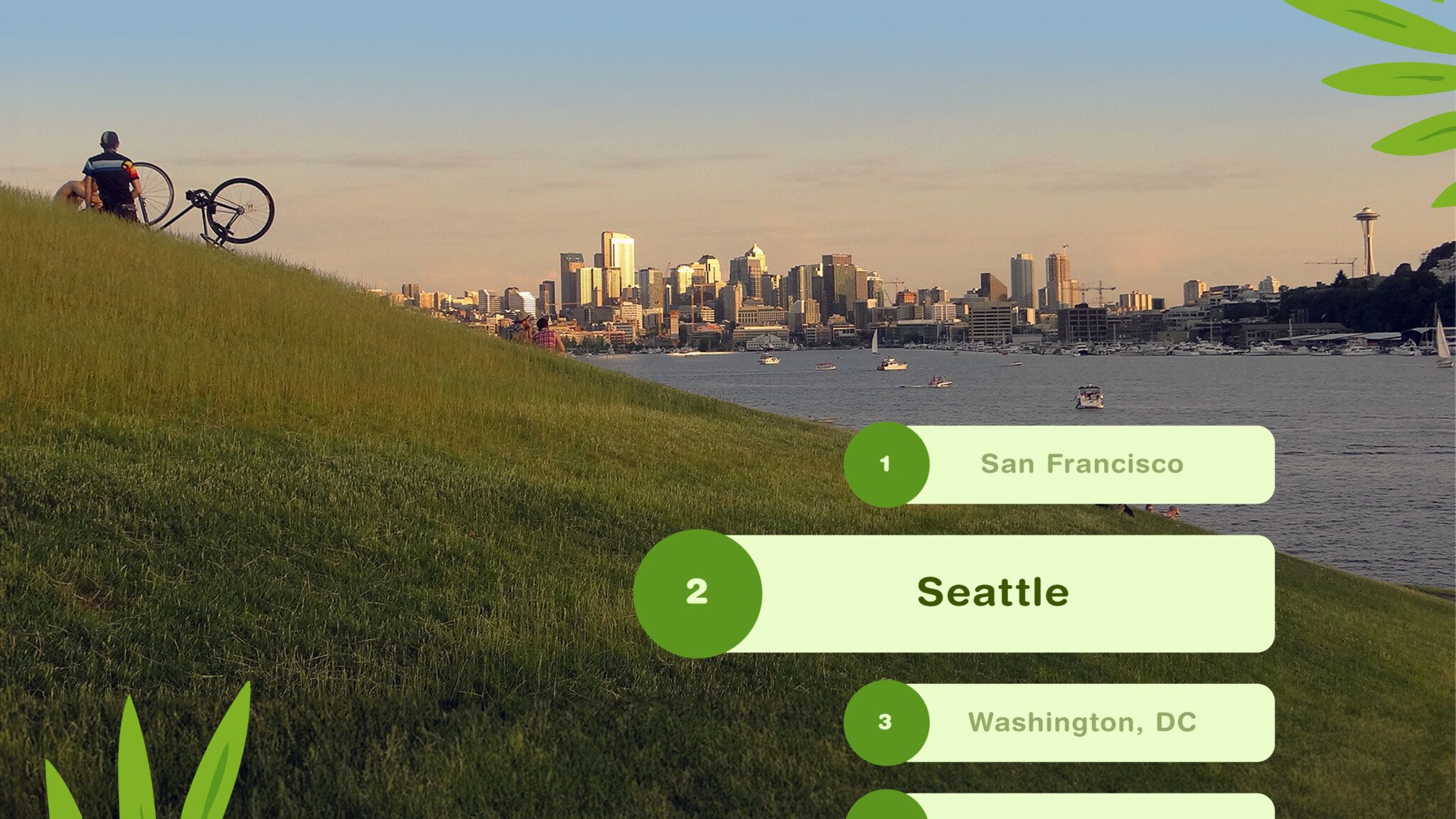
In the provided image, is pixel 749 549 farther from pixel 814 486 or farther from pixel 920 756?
pixel 814 486

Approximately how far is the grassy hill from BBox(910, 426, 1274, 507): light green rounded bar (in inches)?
75.0

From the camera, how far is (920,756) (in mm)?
6094

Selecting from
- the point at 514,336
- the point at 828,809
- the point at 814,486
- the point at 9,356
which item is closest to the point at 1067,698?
the point at 828,809

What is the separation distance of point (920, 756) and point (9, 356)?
37.7ft

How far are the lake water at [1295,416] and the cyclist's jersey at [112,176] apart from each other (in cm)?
1179

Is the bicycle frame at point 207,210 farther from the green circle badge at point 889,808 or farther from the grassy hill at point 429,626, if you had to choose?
the green circle badge at point 889,808

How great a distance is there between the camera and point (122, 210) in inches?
859

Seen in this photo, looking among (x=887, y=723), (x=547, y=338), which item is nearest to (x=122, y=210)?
(x=547, y=338)

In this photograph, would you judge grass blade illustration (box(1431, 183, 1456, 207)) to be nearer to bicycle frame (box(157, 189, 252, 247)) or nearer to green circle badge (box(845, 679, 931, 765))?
green circle badge (box(845, 679, 931, 765))

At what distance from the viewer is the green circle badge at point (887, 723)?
6152mm

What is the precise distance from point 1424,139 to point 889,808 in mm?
3676

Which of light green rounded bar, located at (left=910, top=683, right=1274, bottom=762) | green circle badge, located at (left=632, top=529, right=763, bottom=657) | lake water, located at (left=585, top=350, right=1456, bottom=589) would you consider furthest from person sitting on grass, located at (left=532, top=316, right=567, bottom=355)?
light green rounded bar, located at (left=910, top=683, right=1274, bottom=762)

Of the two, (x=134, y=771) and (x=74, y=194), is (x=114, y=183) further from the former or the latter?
(x=134, y=771)

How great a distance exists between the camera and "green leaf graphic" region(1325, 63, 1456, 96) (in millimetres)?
Result: 4004
